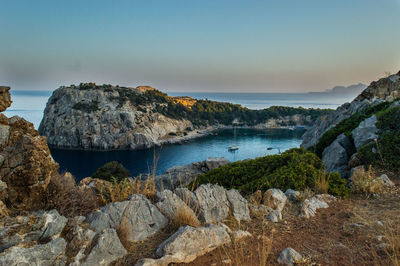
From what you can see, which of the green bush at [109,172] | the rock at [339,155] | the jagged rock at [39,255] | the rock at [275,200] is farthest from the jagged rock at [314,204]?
the green bush at [109,172]

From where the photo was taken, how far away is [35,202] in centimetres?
381

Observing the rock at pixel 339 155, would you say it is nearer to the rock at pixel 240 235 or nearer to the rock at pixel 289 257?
the rock at pixel 240 235

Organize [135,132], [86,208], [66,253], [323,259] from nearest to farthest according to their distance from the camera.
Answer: [66,253] < [323,259] < [86,208] < [135,132]

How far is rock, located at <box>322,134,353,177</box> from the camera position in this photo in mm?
10406

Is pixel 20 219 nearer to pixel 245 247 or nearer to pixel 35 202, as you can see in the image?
pixel 35 202

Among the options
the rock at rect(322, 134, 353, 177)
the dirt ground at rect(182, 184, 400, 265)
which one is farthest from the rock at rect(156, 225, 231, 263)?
the rock at rect(322, 134, 353, 177)

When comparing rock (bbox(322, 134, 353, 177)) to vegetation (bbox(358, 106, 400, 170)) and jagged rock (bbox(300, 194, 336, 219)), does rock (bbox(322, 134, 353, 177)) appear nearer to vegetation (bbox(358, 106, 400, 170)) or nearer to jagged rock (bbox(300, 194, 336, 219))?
vegetation (bbox(358, 106, 400, 170))

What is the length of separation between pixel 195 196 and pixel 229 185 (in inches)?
134

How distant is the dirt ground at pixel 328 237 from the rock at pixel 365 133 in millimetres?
4664

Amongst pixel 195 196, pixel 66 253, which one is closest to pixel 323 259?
pixel 195 196

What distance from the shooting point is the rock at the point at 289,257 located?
3540 mm

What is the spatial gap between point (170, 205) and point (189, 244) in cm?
125

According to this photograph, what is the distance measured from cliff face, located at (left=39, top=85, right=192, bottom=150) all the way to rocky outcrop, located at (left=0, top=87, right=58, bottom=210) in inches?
3098

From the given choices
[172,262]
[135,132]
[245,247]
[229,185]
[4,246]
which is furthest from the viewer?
[135,132]
